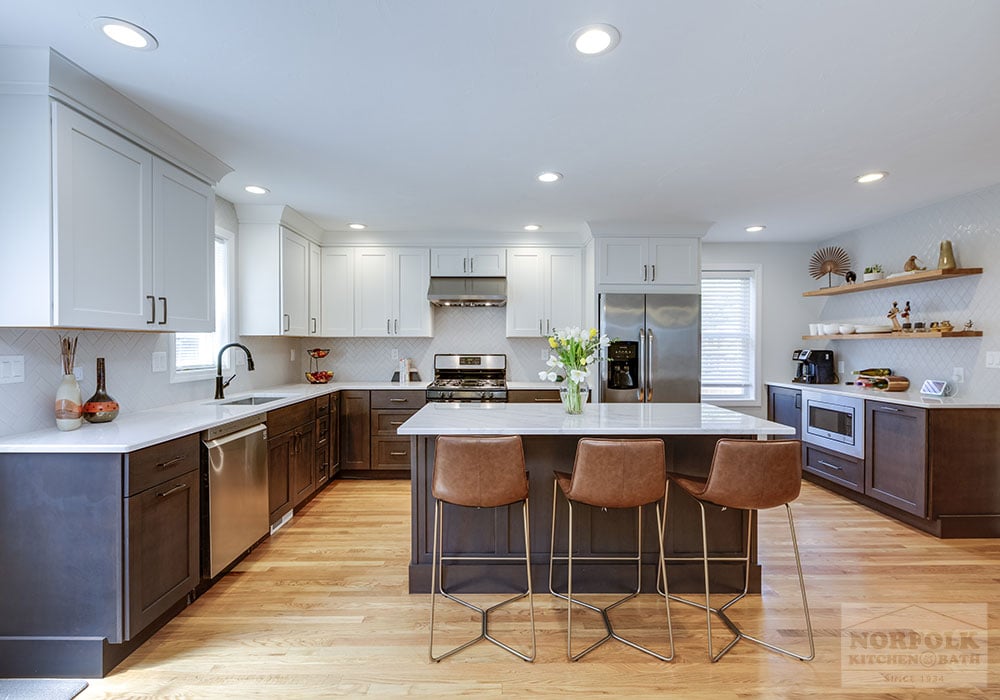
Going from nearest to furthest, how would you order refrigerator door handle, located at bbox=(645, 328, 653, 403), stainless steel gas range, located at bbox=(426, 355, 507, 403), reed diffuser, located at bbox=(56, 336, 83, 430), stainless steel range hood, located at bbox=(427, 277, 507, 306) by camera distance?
reed diffuser, located at bbox=(56, 336, 83, 430), refrigerator door handle, located at bbox=(645, 328, 653, 403), stainless steel range hood, located at bbox=(427, 277, 507, 306), stainless steel gas range, located at bbox=(426, 355, 507, 403)

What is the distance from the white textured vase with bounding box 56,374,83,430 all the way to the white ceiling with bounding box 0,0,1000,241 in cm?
138

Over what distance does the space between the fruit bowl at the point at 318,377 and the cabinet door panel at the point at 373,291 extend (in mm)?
527

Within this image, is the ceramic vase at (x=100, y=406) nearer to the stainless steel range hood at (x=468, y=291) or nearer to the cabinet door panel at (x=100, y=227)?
the cabinet door panel at (x=100, y=227)

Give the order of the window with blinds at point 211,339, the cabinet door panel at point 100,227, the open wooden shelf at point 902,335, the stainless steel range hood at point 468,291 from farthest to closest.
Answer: the stainless steel range hood at point 468,291 → the open wooden shelf at point 902,335 → the window with blinds at point 211,339 → the cabinet door panel at point 100,227

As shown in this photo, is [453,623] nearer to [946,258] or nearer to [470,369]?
[470,369]

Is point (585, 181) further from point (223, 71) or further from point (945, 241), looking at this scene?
point (945, 241)

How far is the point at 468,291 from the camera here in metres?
4.84

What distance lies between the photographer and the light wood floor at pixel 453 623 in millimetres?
1854

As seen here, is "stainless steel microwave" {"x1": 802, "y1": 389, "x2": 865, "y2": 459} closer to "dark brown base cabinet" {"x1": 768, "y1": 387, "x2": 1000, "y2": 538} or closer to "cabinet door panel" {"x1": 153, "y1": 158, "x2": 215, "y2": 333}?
"dark brown base cabinet" {"x1": 768, "y1": 387, "x2": 1000, "y2": 538}

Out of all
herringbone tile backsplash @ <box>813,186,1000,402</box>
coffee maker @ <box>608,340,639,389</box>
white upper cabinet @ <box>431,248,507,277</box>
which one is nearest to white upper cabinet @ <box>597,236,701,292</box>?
coffee maker @ <box>608,340,639,389</box>

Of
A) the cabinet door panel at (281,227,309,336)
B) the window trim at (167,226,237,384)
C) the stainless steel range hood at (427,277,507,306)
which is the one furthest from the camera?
the stainless steel range hood at (427,277,507,306)

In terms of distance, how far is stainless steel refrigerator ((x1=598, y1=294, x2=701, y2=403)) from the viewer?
14.8 feet

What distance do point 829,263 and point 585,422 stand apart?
4.11 m

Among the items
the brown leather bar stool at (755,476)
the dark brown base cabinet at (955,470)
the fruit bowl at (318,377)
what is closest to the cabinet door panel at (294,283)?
the fruit bowl at (318,377)
